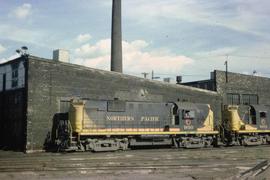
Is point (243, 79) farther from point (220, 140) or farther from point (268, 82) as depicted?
point (220, 140)

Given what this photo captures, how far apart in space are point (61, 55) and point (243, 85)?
24.4 m

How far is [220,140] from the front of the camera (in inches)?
1180

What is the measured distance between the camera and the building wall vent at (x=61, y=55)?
3138 cm

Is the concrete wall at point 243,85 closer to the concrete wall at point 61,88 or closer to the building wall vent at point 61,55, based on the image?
the concrete wall at point 61,88

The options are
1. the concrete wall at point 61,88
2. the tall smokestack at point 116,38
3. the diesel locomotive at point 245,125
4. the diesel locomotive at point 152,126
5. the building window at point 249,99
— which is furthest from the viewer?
the building window at point 249,99

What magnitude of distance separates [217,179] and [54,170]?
227 inches

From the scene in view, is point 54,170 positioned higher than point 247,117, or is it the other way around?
point 247,117

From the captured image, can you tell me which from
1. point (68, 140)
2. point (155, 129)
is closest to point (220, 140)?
point (155, 129)

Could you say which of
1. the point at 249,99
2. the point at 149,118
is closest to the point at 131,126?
the point at 149,118

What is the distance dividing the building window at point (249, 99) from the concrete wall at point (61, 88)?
17276 millimetres

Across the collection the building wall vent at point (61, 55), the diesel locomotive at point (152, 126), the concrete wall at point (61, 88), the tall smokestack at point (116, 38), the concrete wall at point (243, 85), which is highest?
the tall smokestack at point (116, 38)

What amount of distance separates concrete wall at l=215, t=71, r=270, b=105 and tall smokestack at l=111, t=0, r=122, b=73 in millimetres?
11607

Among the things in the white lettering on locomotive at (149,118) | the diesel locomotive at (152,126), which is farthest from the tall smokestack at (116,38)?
the white lettering on locomotive at (149,118)

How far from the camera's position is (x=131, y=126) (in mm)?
25672
